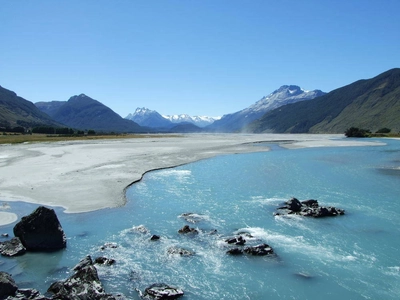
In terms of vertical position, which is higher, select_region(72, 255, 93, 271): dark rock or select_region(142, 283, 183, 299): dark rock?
select_region(72, 255, 93, 271): dark rock

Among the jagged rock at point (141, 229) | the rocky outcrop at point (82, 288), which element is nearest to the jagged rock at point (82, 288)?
the rocky outcrop at point (82, 288)

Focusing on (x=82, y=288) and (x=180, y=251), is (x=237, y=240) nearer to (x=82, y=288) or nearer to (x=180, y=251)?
(x=180, y=251)

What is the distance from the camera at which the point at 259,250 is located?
54.4 feet

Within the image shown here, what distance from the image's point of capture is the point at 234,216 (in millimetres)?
22812

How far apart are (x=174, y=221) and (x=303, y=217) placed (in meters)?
9.28

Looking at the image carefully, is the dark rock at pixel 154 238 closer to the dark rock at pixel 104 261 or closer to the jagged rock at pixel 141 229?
the jagged rock at pixel 141 229

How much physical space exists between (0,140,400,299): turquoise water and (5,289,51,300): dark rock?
2.86ft

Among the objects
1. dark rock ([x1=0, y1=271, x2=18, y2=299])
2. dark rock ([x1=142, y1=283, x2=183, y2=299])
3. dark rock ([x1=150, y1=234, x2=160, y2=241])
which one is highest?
dark rock ([x1=0, y1=271, x2=18, y2=299])

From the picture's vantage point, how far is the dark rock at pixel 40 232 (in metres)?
17.2

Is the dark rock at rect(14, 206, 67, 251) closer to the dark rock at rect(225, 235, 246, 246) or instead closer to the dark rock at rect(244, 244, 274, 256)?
the dark rock at rect(225, 235, 246, 246)

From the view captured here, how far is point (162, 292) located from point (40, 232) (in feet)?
29.2

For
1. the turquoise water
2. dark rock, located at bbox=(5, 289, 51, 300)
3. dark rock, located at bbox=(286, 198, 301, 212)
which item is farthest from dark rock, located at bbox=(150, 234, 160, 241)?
dark rock, located at bbox=(286, 198, 301, 212)

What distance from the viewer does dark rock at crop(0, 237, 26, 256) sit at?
16375mm

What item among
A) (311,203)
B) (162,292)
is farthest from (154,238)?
(311,203)
